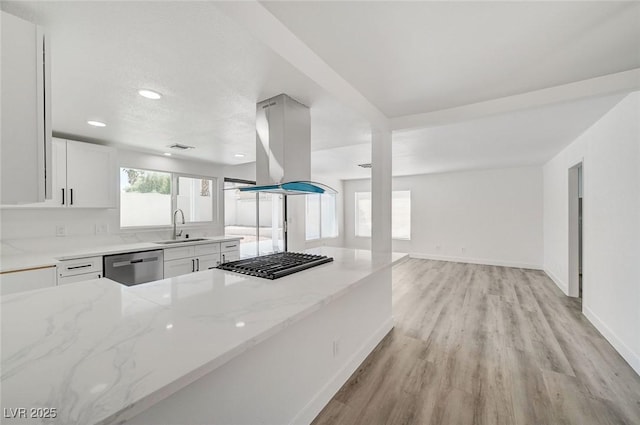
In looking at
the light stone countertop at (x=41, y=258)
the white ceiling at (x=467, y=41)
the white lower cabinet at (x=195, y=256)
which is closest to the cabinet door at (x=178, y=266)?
the white lower cabinet at (x=195, y=256)

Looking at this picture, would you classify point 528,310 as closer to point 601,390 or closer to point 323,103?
point 601,390

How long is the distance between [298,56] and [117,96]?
1.54m

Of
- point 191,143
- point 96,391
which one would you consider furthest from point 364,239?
point 96,391

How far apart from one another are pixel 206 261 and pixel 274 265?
105 inches

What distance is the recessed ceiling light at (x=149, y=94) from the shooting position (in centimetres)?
A: 205

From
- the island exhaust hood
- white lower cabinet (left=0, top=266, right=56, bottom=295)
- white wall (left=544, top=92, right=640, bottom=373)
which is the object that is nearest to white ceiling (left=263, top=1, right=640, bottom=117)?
the island exhaust hood

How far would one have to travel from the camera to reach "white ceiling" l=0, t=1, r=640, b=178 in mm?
1351

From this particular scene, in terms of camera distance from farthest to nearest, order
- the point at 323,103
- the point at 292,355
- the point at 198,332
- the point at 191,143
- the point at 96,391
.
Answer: the point at 191,143 < the point at 323,103 < the point at 292,355 < the point at 198,332 < the point at 96,391

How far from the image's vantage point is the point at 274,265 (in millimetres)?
1945

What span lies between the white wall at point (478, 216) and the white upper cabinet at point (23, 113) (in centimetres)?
756

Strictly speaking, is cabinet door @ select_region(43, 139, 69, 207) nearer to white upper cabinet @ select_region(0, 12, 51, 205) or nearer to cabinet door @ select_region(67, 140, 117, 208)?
cabinet door @ select_region(67, 140, 117, 208)

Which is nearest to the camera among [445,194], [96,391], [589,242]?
[96,391]

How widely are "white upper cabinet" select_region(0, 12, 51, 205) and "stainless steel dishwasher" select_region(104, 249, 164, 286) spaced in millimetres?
2393

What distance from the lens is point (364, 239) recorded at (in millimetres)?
8633
